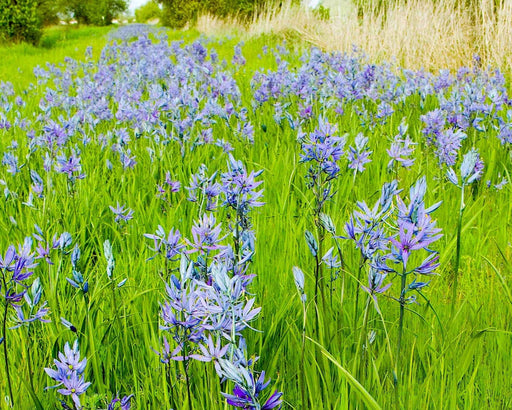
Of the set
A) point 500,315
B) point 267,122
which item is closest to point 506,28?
point 267,122

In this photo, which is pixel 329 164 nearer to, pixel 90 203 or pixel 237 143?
pixel 90 203

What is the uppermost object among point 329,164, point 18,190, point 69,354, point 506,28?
point 506,28

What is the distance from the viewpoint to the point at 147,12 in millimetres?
71062

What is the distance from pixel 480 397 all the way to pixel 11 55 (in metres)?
15.4

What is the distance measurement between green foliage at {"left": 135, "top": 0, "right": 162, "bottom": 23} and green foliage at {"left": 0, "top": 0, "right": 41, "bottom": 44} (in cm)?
5165

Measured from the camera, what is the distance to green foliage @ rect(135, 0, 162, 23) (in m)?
66.8

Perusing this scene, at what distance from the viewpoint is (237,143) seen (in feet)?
11.8

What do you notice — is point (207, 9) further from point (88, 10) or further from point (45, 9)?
point (88, 10)

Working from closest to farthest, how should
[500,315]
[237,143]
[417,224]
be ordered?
[417,224] → [500,315] → [237,143]

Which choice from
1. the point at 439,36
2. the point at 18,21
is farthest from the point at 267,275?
the point at 18,21

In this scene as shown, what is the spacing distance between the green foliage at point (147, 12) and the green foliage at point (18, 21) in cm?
5165

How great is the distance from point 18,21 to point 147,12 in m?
59.9

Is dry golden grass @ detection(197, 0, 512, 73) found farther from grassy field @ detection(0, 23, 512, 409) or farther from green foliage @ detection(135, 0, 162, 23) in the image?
green foliage @ detection(135, 0, 162, 23)

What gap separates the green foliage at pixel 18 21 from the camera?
52.8 feet
